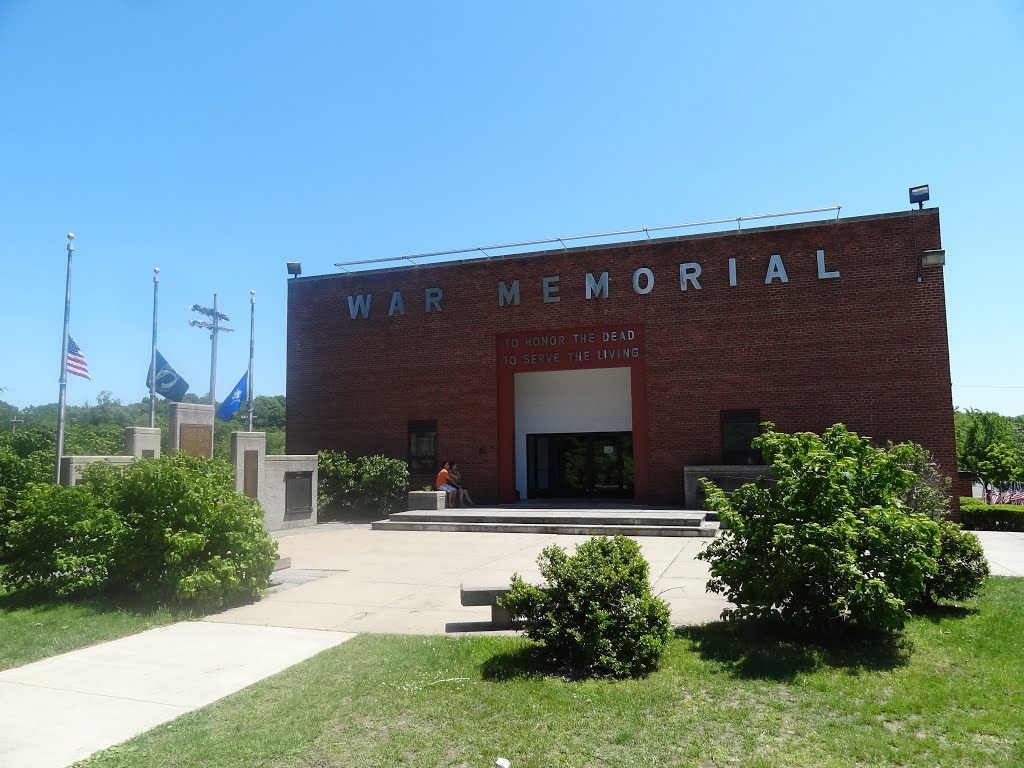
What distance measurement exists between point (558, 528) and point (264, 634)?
10176 mm

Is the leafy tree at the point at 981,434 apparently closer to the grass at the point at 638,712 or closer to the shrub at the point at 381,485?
the shrub at the point at 381,485

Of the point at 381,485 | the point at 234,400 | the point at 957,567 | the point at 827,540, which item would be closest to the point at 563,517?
the point at 381,485

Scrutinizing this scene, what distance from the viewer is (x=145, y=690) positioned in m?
5.91

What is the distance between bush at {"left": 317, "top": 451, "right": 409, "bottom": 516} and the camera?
21922 mm

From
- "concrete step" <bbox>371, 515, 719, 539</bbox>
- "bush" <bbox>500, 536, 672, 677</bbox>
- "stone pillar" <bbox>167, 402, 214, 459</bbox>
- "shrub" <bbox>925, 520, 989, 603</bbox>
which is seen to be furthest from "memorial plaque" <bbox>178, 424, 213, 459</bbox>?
A: "shrub" <bbox>925, 520, 989, 603</bbox>

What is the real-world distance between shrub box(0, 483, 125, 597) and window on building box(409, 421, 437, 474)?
1383cm

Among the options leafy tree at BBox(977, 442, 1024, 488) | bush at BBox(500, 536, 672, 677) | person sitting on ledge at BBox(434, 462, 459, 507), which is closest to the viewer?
bush at BBox(500, 536, 672, 677)

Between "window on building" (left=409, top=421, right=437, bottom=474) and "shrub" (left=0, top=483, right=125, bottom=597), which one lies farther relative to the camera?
"window on building" (left=409, top=421, right=437, bottom=474)

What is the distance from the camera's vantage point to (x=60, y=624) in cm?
806

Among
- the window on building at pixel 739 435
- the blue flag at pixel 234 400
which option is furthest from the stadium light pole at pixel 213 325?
the window on building at pixel 739 435

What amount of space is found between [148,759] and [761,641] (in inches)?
A: 198

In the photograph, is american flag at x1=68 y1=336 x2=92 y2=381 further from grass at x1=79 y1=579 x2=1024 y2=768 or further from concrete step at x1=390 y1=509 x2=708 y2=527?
grass at x1=79 y1=579 x2=1024 y2=768

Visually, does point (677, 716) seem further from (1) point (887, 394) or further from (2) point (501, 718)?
(1) point (887, 394)

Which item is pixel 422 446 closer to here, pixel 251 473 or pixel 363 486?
pixel 363 486
